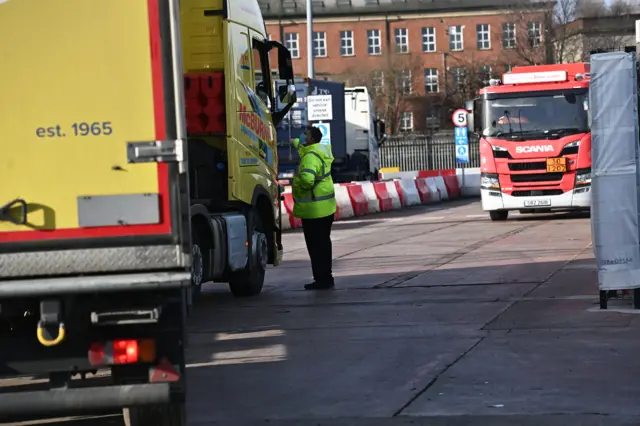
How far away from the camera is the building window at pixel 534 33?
64.6 metres

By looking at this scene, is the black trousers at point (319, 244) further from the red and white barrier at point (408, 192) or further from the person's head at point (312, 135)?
the red and white barrier at point (408, 192)

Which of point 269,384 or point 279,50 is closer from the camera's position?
Result: point 269,384

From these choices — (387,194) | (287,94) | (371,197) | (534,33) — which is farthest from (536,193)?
(534,33)

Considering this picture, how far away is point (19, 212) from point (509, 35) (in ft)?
228

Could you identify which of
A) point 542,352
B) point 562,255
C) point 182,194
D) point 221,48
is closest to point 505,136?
point 562,255

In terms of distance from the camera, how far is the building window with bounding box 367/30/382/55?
9269cm

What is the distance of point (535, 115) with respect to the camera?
82.3ft

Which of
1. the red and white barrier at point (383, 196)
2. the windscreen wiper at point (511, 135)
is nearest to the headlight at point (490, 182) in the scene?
the windscreen wiper at point (511, 135)

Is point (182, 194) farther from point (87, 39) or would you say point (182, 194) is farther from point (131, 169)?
point (87, 39)

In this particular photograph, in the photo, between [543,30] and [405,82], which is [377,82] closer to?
[405,82]

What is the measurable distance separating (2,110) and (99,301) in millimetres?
1037

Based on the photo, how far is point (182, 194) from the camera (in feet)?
20.3

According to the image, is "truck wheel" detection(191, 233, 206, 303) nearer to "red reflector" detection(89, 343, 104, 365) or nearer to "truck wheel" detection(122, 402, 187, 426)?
"truck wheel" detection(122, 402, 187, 426)

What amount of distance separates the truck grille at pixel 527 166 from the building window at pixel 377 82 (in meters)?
51.8
